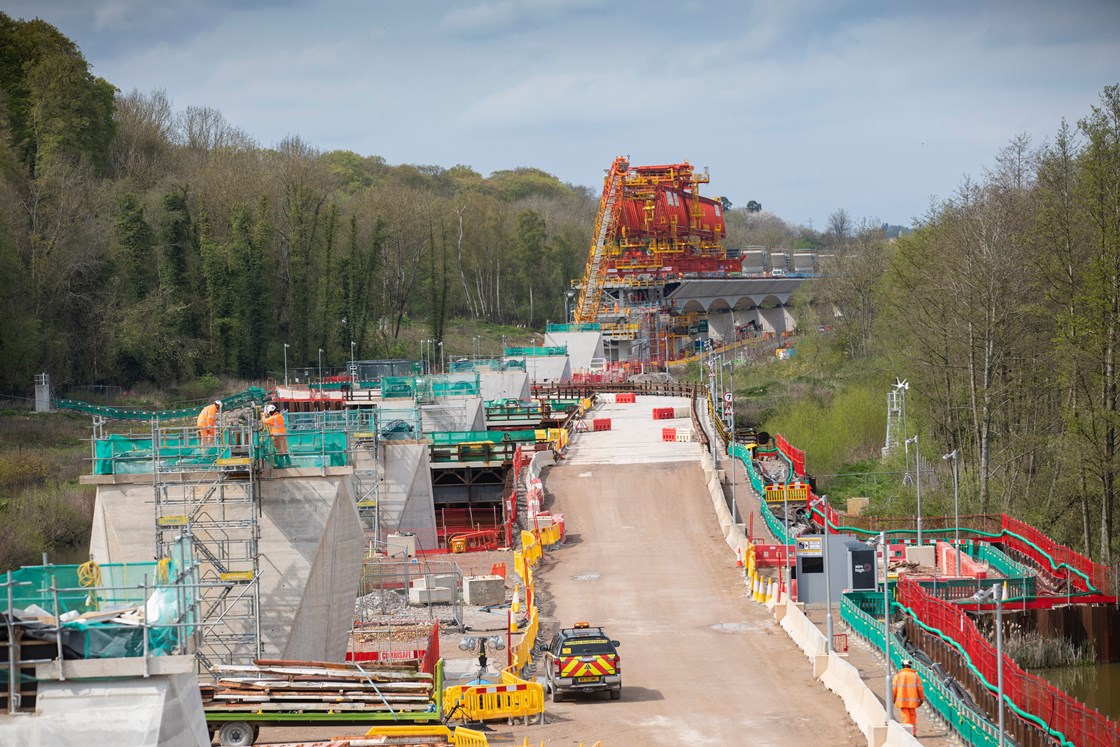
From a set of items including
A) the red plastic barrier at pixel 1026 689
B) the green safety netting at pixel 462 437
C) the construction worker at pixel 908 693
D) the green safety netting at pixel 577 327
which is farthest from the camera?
the green safety netting at pixel 577 327

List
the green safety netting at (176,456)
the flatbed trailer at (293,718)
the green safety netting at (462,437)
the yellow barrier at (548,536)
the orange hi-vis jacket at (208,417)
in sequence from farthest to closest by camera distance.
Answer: the green safety netting at (462,437)
the yellow barrier at (548,536)
the orange hi-vis jacket at (208,417)
the green safety netting at (176,456)
the flatbed trailer at (293,718)

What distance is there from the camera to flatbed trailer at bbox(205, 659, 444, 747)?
21.0 metres

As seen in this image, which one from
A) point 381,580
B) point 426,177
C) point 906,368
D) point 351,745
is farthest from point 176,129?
point 351,745

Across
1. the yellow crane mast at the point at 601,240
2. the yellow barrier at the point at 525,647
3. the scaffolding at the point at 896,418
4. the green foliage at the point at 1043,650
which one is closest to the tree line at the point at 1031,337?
the scaffolding at the point at 896,418

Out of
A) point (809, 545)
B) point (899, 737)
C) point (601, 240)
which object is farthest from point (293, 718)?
point (601, 240)

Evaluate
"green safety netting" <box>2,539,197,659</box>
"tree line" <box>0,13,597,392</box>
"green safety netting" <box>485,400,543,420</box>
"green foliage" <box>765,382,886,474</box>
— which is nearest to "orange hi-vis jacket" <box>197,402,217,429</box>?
"green safety netting" <box>2,539,197,659</box>

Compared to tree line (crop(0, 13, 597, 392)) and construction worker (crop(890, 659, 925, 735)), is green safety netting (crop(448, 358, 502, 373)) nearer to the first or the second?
tree line (crop(0, 13, 597, 392))

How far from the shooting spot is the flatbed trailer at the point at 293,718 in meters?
21.0

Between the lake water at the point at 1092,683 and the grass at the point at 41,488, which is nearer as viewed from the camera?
the lake water at the point at 1092,683

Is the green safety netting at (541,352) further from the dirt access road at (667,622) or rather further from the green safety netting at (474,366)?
the dirt access road at (667,622)

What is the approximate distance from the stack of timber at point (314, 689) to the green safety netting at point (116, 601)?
17.0 feet

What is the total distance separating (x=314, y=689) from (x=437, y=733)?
221 centimetres

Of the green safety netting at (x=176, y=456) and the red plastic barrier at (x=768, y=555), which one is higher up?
the green safety netting at (x=176, y=456)

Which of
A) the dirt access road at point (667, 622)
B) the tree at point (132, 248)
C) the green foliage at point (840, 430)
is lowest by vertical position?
the dirt access road at point (667, 622)
